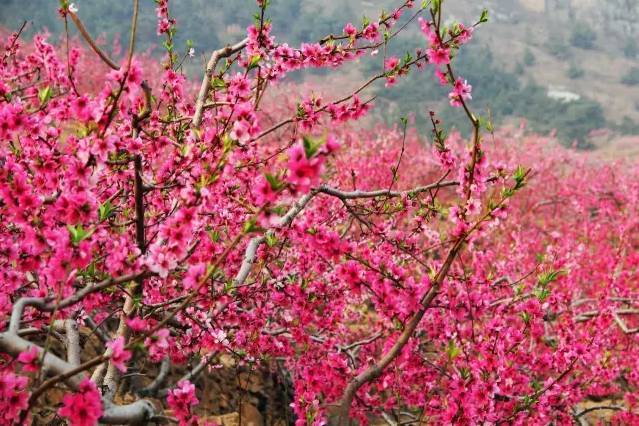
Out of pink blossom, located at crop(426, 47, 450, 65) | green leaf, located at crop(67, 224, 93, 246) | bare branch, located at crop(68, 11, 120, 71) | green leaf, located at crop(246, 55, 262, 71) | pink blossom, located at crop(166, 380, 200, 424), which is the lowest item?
pink blossom, located at crop(166, 380, 200, 424)

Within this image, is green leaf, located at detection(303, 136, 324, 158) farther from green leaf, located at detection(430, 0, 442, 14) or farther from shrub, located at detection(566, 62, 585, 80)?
shrub, located at detection(566, 62, 585, 80)

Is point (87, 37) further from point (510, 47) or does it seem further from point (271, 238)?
point (510, 47)

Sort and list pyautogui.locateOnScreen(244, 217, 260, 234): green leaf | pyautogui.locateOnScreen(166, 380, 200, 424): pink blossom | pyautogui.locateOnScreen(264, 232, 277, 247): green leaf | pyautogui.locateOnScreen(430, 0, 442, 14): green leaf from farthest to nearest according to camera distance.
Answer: pyautogui.locateOnScreen(264, 232, 277, 247): green leaf, pyautogui.locateOnScreen(430, 0, 442, 14): green leaf, pyautogui.locateOnScreen(166, 380, 200, 424): pink blossom, pyautogui.locateOnScreen(244, 217, 260, 234): green leaf

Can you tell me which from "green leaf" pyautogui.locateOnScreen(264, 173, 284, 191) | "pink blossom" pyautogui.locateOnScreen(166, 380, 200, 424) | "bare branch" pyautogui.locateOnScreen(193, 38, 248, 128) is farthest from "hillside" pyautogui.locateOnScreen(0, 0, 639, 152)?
"green leaf" pyautogui.locateOnScreen(264, 173, 284, 191)

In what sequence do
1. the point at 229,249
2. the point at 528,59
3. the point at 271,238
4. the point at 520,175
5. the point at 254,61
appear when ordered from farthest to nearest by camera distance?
the point at 528,59 → the point at 271,238 → the point at 254,61 → the point at 520,175 → the point at 229,249

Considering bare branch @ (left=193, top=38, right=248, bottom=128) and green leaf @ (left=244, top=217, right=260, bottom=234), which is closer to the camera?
green leaf @ (left=244, top=217, right=260, bottom=234)

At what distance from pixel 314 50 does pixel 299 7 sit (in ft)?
195

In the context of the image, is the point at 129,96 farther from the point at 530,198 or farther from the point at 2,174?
the point at 530,198

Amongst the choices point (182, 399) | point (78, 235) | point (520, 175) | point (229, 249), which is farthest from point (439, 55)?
point (182, 399)

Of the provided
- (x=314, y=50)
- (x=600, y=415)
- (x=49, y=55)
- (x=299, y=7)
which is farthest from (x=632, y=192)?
(x=299, y=7)

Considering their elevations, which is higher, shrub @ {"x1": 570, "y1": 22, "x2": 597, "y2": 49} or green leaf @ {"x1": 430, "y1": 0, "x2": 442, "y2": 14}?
shrub @ {"x1": 570, "y1": 22, "x2": 597, "y2": 49}

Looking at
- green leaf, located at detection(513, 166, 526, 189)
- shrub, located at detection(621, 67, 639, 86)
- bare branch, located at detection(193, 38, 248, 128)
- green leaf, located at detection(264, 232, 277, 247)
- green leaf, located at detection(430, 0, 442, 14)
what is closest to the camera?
green leaf, located at detection(430, 0, 442, 14)

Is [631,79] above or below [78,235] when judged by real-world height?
above

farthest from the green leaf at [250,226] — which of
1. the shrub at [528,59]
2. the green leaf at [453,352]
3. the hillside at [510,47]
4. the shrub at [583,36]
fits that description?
the shrub at [583,36]
